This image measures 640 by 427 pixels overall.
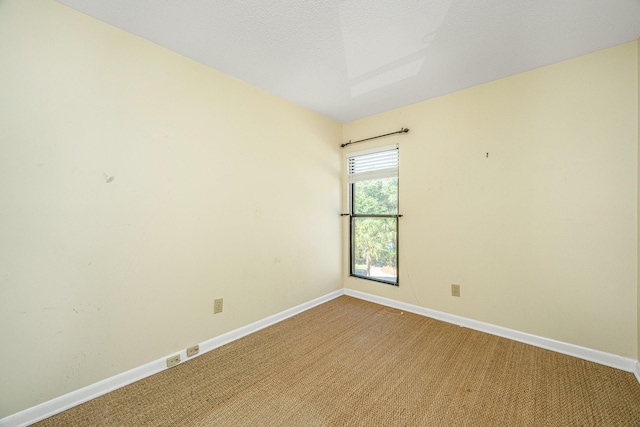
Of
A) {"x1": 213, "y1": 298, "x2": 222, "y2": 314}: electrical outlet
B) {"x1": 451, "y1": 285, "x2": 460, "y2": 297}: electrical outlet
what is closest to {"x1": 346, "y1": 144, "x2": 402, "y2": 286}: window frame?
{"x1": 451, "y1": 285, "x2": 460, "y2": 297}: electrical outlet

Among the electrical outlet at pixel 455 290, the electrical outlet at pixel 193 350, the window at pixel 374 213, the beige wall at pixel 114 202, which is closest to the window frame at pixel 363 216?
the window at pixel 374 213

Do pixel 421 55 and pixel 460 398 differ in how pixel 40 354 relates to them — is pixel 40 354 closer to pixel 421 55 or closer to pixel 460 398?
pixel 460 398

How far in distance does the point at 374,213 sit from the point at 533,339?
1.93 meters

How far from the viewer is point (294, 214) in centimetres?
286

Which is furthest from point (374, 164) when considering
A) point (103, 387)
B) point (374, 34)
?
point (103, 387)

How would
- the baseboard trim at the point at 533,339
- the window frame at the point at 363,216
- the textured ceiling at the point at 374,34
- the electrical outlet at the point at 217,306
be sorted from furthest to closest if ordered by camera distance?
→ the window frame at the point at 363,216 → the electrical outlet at the point at 217,306 → the baseboard trim at the point at 533,339 → the textured ceiling at the point at 374,34

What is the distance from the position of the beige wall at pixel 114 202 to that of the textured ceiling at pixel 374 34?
26cm

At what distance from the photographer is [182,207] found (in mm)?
1966

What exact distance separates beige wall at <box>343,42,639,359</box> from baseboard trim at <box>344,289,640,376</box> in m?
0.05

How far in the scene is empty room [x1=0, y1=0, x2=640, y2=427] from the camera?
1.43 meters

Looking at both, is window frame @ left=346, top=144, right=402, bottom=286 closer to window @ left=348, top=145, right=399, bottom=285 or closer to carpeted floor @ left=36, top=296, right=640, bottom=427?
window @ left=348, top=145, right=399, bottom=285

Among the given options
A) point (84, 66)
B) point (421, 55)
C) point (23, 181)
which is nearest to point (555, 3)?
point (421, 55)

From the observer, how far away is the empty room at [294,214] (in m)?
1.43

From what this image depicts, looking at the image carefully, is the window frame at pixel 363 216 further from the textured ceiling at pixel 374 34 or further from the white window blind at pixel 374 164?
the textured ceiling at pixel 374 34
